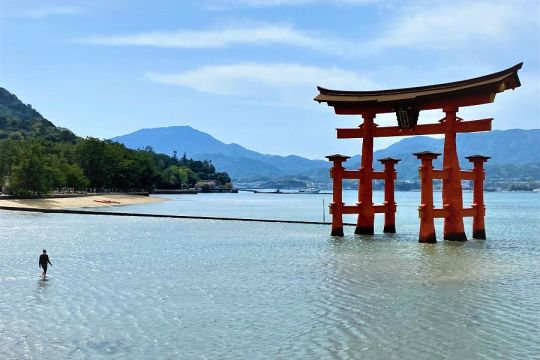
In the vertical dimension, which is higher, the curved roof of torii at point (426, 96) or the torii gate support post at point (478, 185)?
the curved roof of torii at point (426, 96)

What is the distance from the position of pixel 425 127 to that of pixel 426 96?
215 cm

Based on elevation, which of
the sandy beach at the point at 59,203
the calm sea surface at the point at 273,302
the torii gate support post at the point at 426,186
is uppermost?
the torii gate support post at the point at 426,186

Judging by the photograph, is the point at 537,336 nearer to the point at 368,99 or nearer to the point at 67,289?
the point at 67,289

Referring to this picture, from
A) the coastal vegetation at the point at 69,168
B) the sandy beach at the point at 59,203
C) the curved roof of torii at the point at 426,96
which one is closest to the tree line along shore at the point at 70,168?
the coastal vegetation at the point at 69,168

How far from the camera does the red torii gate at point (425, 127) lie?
2897cm

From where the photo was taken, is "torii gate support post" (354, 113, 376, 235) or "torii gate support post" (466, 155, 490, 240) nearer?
"torii gate support post" (466, 155, 490, 240)

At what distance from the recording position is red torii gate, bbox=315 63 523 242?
28969 millimetres

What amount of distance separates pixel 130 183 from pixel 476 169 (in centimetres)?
10465

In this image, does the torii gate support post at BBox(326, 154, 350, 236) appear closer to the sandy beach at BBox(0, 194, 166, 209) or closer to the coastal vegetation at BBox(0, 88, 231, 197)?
the sandy beach at BBox(0, 194, 166, 209)

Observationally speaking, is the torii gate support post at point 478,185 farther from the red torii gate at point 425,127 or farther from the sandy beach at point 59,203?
the sandy beach at point 59,203

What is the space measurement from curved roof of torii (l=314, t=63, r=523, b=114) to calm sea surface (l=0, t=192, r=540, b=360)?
7.83m

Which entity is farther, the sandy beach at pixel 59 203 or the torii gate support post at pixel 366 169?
the sandy beach at pixel 59 203

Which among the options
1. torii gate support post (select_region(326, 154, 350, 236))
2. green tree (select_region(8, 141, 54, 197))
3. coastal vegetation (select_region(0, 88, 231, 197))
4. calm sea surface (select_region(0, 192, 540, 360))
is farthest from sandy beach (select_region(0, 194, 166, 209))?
torii gate support post (select_region(326, 154, 350, 236))

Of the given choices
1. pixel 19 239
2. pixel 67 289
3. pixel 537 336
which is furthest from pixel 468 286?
pixel 19 239
